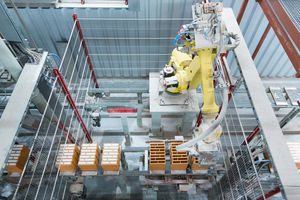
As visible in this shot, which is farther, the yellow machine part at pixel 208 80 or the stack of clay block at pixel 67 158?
the stack of clay block at pixel 67 158

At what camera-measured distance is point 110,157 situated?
2.63 meters

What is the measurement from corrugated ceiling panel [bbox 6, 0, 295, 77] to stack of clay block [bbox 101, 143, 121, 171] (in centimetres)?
255

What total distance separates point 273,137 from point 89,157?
6.96ft

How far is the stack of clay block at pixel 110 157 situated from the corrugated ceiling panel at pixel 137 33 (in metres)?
2.55

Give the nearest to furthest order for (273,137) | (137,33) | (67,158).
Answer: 1. (273,137)
2. (67,158)
3. (137,33)

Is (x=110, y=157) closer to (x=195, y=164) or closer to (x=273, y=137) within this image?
(x=195, y=164)

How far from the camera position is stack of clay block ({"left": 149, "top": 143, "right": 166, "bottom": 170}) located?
266 cm

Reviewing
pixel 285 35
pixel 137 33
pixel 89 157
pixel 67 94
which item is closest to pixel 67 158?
pixel 89 157

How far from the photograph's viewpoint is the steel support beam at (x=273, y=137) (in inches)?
59.6

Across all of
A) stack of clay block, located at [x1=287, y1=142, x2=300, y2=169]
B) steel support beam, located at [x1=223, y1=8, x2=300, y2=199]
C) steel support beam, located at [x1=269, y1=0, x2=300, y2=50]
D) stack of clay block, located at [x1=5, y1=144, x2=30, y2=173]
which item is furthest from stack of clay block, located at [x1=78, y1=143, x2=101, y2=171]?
steel support beam, located at [x1=269, y1=0, x2=300, y2=50]

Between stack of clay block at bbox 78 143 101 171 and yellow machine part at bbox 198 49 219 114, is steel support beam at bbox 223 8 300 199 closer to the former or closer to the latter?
yellow machine part at bbox 198 49 219 114

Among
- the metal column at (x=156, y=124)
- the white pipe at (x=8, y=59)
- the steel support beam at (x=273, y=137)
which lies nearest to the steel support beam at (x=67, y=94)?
the white pipe at (x=8, y=59)

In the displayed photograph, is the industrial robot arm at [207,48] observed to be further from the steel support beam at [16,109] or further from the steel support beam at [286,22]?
Result: the steel support beam at [16,109]

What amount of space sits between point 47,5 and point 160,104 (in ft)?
9.18
